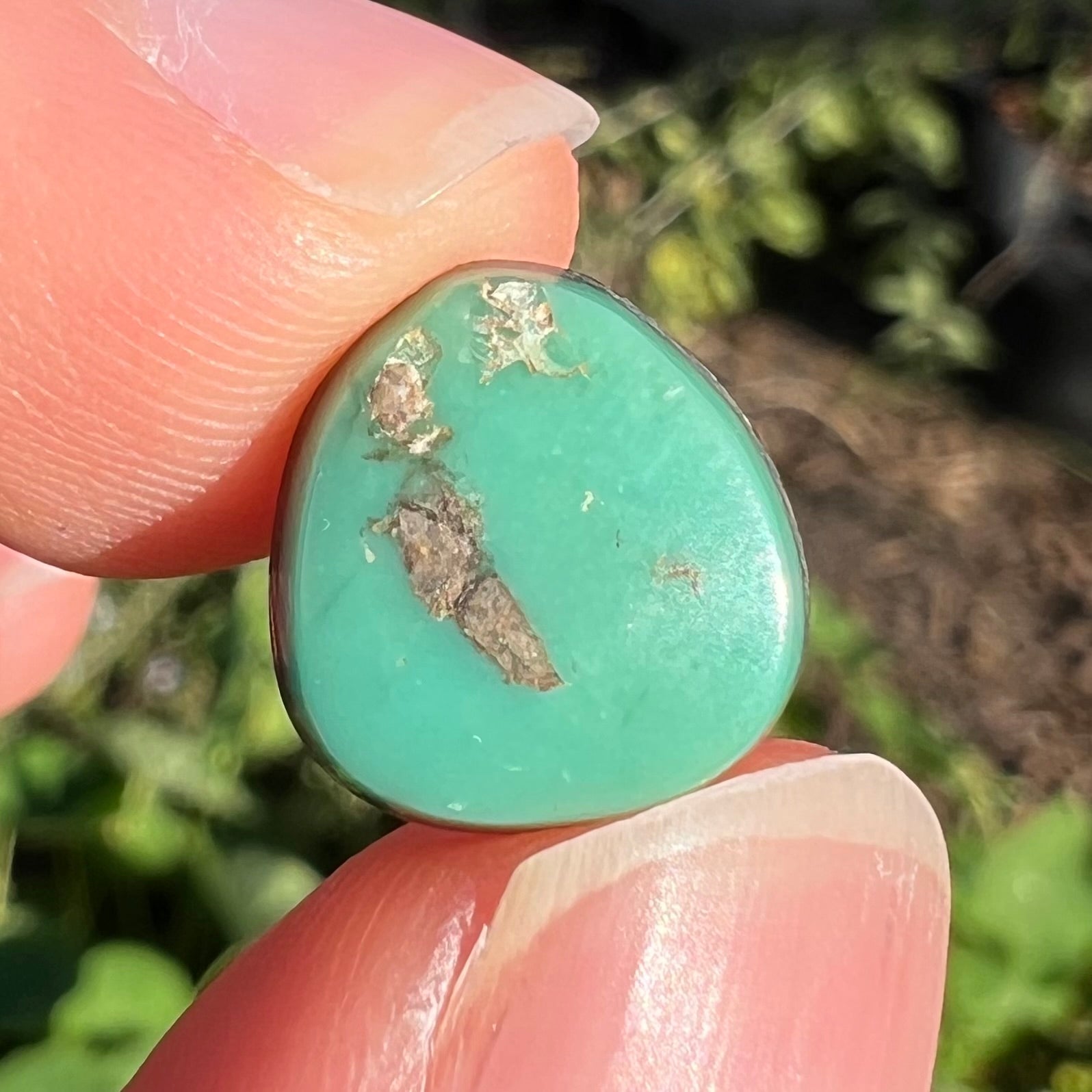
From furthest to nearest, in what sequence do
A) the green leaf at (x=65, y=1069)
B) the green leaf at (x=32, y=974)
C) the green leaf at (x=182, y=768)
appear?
the green leaf at (x=182, y=768) < the green leaf at (x=32, y=974) < the green leaf at (x=65, y=1069)

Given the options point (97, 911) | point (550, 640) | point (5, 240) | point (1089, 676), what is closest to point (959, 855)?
point (1089, 676)

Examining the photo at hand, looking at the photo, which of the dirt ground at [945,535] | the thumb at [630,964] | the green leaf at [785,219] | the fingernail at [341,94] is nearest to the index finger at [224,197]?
the fingernail at [341,94]

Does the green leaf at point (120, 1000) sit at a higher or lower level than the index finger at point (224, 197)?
lower

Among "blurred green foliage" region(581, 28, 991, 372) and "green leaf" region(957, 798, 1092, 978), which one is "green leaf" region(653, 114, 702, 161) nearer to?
"blurred green foliage" region(581, 28, 991, 372)

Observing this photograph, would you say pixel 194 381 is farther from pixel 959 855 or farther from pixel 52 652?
pixel 959 855

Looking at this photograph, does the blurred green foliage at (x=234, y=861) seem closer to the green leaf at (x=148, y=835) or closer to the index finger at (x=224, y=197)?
the green leaf at (x=148, y=835)

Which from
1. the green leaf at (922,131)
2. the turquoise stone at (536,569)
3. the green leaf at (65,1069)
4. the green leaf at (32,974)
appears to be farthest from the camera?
the green leaf at (922,131)

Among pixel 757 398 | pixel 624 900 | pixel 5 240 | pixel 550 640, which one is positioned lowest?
pixel 757 398

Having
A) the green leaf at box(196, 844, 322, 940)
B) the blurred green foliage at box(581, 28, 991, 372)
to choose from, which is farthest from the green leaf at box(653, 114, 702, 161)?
the green leaf at box(196, 844, 322, 940)
